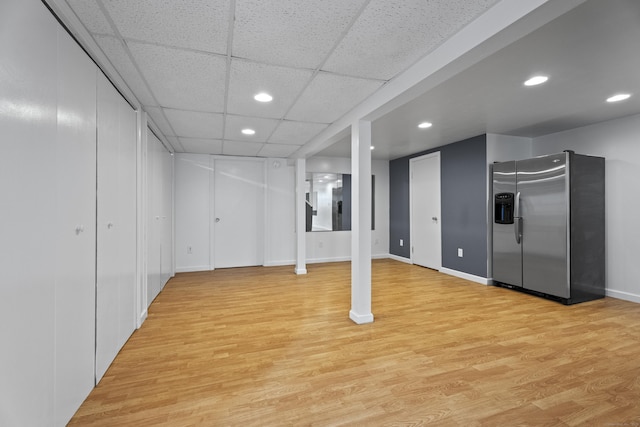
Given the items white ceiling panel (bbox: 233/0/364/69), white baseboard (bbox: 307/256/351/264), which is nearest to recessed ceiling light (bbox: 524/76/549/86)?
white ceiling panel (bbox: 233/0/364/69)

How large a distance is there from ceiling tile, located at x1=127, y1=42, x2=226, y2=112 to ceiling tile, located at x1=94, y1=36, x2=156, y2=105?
63 mm

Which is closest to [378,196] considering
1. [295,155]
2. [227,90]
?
[295,155]

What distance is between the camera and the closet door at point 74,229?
1.47m

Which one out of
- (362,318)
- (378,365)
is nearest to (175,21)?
(378,365)

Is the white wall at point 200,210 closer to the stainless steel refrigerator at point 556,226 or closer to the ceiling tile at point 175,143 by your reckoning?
the ceiling tile at point 175,143

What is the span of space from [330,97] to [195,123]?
6.16ft

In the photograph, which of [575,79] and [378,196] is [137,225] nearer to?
[575,79]

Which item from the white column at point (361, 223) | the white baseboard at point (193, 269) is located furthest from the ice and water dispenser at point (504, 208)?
the white baseboard at point (193, 269)

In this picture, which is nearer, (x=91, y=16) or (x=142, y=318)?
(x=91, y=16)

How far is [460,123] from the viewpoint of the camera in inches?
157

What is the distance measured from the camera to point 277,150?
523 cm

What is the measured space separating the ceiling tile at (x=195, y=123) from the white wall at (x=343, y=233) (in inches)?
105

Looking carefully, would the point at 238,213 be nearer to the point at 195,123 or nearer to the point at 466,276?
the point at 195,123

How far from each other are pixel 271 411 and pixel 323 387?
38 cm
